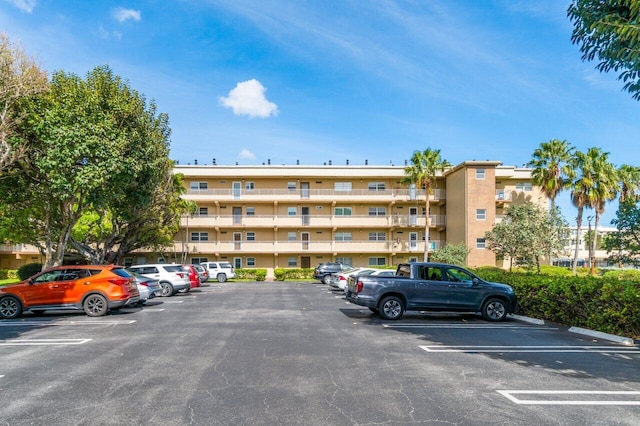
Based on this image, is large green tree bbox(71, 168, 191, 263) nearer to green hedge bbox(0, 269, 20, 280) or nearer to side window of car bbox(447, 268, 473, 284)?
green hedge bbox(0, 269, 20, 280)

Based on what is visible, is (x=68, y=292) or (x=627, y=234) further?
(x=627, y=234)

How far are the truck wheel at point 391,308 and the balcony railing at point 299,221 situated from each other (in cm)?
2939

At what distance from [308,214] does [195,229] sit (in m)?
11.7

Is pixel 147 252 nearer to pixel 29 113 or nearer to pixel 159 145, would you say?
pixel 159 145

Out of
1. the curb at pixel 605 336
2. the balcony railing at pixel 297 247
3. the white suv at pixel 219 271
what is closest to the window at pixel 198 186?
the balcony railing at pixel 297 247

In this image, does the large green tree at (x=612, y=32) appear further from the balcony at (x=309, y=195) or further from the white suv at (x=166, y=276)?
the balcony at (x=309, y=195)

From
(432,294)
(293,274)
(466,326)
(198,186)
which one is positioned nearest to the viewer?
(466,326)

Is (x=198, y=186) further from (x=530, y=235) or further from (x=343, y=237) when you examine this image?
(x=530, y=235)

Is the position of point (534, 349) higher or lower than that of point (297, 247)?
lower

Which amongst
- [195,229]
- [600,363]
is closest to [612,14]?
[600,363]

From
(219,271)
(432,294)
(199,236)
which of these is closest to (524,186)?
(219,271)

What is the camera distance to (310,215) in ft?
145

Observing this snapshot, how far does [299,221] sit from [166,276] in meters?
21.7

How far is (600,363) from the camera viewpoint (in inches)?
325
